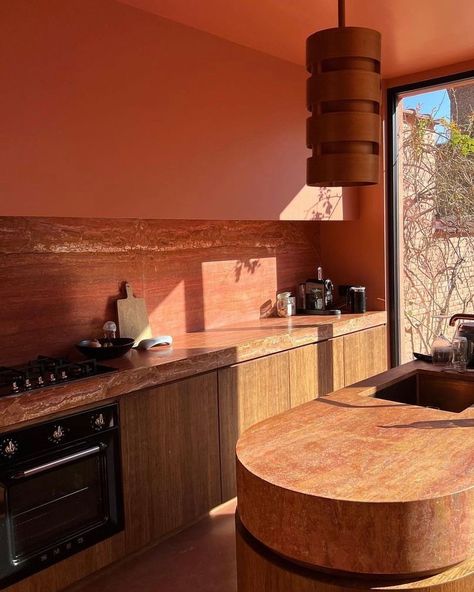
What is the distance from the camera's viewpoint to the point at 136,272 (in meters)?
3.63

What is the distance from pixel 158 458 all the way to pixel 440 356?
1442 millimetres

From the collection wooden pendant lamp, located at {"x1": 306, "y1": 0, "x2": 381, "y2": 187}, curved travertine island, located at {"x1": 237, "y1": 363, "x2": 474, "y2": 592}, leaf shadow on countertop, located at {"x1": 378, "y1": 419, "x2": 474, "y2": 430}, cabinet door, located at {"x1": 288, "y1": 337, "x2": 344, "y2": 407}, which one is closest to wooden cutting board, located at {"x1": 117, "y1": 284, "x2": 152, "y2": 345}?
cabinet door, located at {"x1": 288, "y1": 337, "x2": 344, "y2": 407}

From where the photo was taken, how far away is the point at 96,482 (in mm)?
2762

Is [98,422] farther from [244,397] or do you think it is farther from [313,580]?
→ [313,580]

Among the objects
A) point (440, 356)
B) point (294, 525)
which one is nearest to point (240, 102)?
point (440, 356)

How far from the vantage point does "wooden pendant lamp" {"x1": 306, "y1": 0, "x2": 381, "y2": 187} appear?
1.80 meters

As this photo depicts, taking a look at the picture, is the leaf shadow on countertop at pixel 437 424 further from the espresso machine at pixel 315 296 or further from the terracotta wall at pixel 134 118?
the espresso machine at pixel 315 296

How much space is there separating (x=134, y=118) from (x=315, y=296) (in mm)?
2184

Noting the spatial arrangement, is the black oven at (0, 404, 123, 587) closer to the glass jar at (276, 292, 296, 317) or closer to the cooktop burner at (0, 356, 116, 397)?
A: the cooktop burner at (0, 356, 116, 397)

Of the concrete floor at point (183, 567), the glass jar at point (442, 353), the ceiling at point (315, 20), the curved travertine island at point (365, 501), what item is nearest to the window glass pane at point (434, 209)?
the ceiling at point (315, 20)

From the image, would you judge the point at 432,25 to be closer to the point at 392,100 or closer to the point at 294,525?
the point at 392,100

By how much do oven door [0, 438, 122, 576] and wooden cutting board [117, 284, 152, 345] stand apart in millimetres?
857

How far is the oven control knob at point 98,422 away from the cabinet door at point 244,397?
0.78m

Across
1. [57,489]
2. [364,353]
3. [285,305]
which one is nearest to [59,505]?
[57,489]
